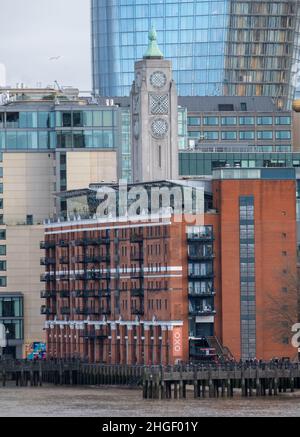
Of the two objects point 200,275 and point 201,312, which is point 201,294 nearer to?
point 201,312

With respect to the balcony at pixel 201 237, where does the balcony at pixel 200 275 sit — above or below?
below

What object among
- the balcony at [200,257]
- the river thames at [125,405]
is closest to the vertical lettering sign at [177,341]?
the balcony at [200,257]

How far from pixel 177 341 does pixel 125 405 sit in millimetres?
34302

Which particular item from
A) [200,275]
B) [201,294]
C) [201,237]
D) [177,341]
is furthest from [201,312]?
[201,237]

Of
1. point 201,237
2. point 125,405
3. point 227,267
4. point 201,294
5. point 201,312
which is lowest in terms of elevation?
point 125,405

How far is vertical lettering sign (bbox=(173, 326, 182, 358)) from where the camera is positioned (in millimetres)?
195500

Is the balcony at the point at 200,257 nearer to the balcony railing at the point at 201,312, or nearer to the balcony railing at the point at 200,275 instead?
the balcony railing at the point at 200,275

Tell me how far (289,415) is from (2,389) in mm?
49108

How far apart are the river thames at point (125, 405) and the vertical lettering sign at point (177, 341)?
12766mm

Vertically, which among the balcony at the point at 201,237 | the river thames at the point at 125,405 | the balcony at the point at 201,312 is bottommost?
the river thames at the point at 125,405

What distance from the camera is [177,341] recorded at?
195875mm

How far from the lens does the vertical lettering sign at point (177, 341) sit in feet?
641
